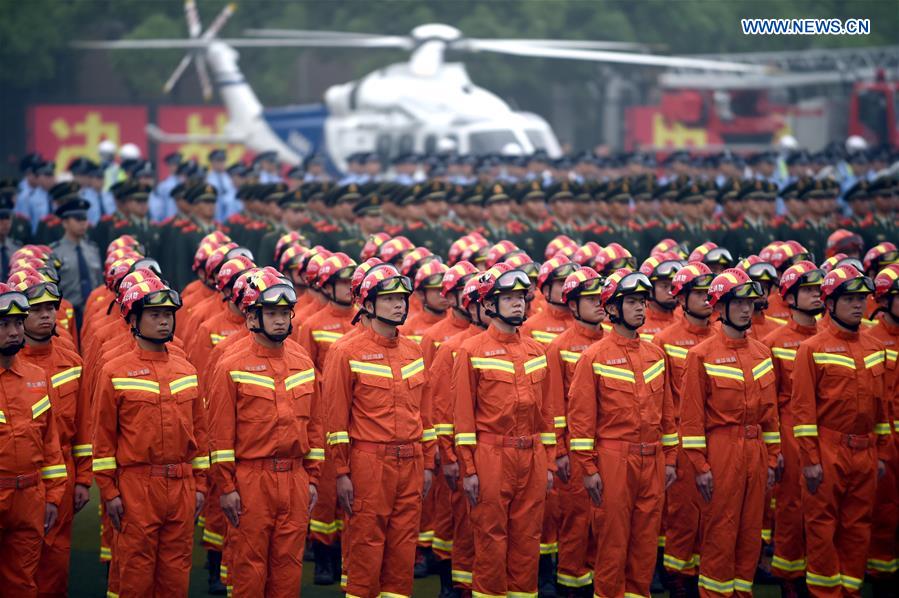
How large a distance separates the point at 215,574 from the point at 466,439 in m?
2.21

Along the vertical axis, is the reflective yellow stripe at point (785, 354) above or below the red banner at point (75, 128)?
below

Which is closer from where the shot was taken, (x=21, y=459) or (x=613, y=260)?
(x=21, y=459)

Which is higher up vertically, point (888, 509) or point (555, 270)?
point (555, 270)

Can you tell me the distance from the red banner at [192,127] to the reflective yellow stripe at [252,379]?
98.6 ft

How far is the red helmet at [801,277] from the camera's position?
9305 mm

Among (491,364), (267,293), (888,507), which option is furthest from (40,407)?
(888,507)

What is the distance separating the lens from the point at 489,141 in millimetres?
28203

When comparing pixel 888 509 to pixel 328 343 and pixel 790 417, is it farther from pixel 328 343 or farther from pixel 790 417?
pixel 328 343

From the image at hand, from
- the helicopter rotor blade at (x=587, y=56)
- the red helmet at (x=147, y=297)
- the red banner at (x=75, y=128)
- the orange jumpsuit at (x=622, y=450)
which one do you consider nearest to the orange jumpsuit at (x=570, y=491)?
the orange jumpsuit at (x=622, y=450)

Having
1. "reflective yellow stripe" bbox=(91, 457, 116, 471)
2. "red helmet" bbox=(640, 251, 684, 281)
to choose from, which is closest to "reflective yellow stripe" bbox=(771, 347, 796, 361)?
"red helmet" bbox=(640, 251, 684, 281)

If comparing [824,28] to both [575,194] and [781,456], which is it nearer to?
[575,194]

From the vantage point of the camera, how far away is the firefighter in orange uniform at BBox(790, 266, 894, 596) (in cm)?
874

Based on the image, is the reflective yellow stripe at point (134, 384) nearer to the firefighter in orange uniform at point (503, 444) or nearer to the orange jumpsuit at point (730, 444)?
the firefighter in orange uniform at point (503, 444)

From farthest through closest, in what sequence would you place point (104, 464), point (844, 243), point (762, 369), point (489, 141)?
1. point (489, 141)
2. point (844, 243)
3. point (762, 369)
4. point (104, 464)
